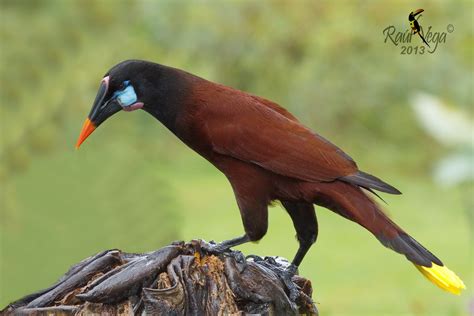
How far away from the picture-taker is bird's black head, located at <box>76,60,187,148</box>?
4.85ft

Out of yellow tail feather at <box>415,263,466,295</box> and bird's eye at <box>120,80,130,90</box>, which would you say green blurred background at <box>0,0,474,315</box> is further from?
yellow tail feather at <box>415,263,466,295</box>

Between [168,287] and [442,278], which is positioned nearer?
[168,287]

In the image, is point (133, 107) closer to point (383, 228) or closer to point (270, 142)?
point (270, 142)

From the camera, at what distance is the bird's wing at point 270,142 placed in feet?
5.07

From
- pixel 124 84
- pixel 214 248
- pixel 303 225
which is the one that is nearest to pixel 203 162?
pixel 303 225

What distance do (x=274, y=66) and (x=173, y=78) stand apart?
341 centimetres

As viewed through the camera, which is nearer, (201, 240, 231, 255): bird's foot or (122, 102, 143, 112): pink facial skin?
(201, 240, 231, 255): bird's foot

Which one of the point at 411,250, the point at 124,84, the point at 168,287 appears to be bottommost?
the point at 168,287

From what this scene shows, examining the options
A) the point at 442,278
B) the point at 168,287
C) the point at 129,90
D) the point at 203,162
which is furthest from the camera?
the point at 203,162

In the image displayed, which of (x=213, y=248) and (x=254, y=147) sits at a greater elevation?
(x=254, y=147)

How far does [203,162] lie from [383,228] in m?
3.84

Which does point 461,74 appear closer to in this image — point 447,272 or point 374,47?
point 374,47

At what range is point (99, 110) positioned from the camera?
149cm

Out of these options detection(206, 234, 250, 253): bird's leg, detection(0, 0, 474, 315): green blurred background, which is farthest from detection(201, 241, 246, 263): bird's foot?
detection(0, 0, 474, 315): green blurred background
